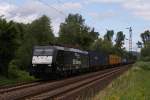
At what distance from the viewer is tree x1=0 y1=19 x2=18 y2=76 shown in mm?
35562

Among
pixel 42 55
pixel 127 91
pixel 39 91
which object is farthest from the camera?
pixel 42 55

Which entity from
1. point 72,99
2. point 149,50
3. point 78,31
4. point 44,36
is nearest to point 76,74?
point 44,36

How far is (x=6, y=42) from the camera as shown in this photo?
35938 mm

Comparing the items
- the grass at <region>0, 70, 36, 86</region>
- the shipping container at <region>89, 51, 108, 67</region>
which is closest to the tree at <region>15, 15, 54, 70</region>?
the shipping container at <region>89, 51, 108, 67</region>

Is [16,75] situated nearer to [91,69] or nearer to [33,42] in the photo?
[33,42]

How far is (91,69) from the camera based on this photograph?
60969mm

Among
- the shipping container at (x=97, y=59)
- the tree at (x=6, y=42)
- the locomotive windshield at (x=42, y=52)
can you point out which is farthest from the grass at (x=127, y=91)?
the shipping container at (x=97, y=59)

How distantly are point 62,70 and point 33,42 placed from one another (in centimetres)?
1854

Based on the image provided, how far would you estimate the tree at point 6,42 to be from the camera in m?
35.6

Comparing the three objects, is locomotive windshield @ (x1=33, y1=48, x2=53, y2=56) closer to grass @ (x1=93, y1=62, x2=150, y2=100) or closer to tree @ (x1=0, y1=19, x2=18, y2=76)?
tree @ (x1=0, y1=19, x2=18, y2=76)

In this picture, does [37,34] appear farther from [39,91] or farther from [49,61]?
[39,91]

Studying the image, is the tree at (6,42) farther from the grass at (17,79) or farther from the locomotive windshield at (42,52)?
the locomotive windshield at (42,52)

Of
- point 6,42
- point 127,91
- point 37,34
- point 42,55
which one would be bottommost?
point 127,91

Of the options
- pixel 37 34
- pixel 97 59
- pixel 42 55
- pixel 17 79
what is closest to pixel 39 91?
pixel 17 79
